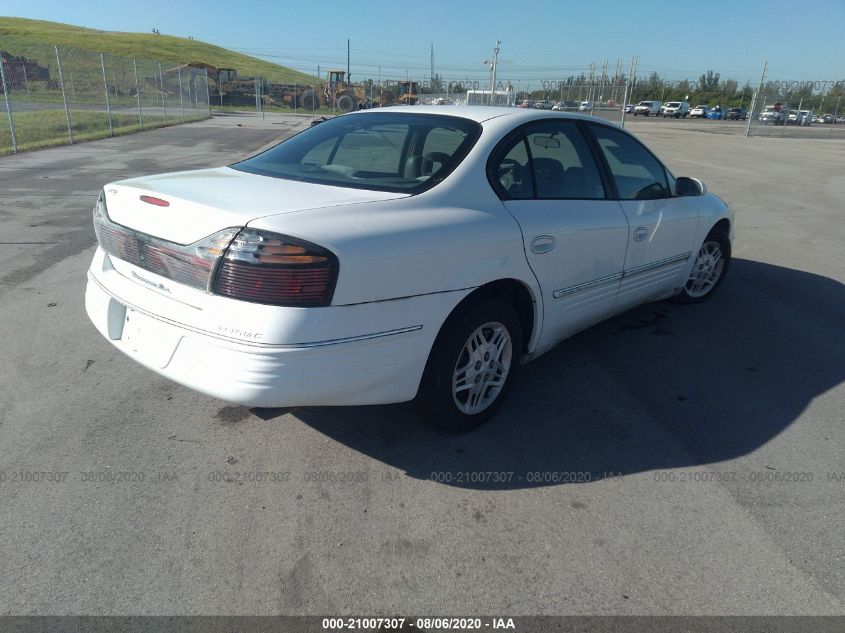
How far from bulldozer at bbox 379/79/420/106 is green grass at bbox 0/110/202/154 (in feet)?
66.2

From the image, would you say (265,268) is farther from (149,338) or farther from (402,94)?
(402,94)

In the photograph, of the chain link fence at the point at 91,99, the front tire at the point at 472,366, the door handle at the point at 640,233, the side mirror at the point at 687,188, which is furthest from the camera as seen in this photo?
the chain link fence at the point at 91,99

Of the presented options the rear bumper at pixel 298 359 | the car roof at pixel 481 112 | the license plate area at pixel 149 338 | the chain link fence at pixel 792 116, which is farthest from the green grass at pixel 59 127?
the chain link fence at pixel 792 116

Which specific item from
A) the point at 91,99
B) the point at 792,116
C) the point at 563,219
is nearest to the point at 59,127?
the point at 91,99

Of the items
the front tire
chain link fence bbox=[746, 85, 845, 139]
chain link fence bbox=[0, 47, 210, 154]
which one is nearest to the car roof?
the front tire

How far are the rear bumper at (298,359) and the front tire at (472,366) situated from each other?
0.13m

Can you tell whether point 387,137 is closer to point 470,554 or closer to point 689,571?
point 470,554

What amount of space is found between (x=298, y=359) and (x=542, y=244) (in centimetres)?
154

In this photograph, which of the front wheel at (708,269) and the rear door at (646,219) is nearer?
the rear door at (646,219)

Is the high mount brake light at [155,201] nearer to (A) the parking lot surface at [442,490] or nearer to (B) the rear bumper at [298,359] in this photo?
(B) the rear bumper at [298,359]

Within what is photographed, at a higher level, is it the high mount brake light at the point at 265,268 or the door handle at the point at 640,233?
the high mount brake light at the point at 265,268

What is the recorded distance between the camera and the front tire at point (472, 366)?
3.03m

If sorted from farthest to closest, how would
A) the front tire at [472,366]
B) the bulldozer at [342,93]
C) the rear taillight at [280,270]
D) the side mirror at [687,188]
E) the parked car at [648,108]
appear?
1. the parked car at [648,108]
2. the bulldozer at [342,93]
3. the side mirror at [687,188]
4. the front tire at [472,366]
5. the rear taillight at [280,270]

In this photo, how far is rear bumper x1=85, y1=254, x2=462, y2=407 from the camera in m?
2.52
